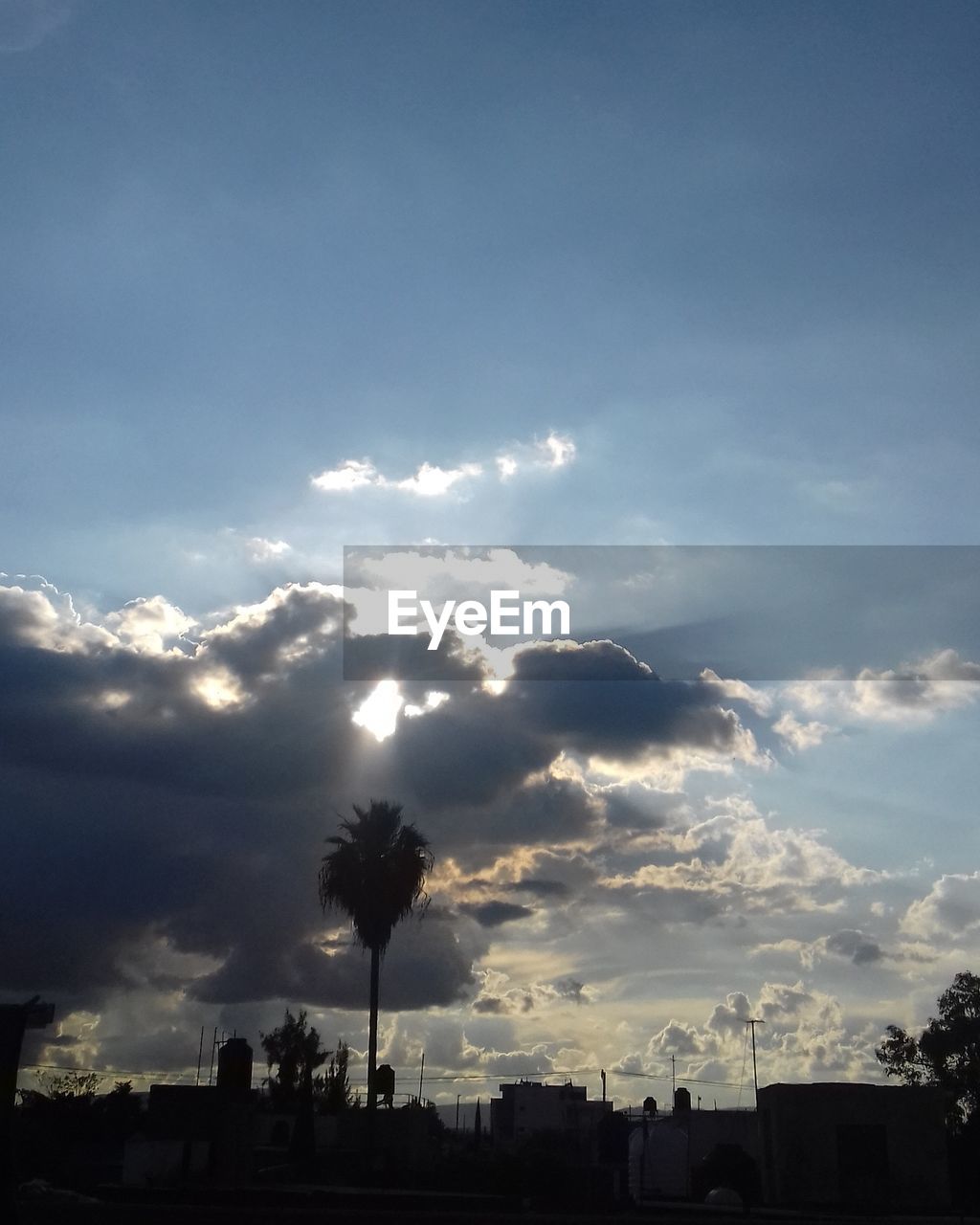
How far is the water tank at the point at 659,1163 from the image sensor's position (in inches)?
2589

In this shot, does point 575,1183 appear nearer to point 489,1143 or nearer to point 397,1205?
point 397,1205

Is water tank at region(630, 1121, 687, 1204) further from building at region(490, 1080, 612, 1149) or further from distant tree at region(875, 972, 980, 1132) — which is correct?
building at region(490, 1080, 612, 1149)

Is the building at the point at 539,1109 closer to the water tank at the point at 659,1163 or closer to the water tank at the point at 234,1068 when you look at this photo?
the water tank at the point at 659,1163

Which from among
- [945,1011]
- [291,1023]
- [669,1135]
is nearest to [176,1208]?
[669,1135]

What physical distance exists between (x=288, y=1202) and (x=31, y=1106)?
6725 cm

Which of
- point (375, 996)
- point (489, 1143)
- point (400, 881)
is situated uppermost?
point (400, 881)

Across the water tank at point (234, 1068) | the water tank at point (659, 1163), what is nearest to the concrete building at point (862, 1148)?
the water tank at point (659, 1163)

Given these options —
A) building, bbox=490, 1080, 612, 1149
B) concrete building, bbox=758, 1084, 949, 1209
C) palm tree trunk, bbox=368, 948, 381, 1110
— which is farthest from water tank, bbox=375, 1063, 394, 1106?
building, bbox=490, 1080, 612, 1149

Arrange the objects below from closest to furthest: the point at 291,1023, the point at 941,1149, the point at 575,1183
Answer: the point at 575,1183 < the point at 941,1149 < the point at 291,1023

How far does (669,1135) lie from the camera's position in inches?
2741

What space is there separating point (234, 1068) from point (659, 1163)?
4908cm

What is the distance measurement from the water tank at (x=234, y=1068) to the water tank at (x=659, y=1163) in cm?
4423

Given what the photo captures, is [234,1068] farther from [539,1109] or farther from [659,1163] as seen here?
[539,1109]

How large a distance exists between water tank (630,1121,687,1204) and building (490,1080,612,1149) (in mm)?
53294
